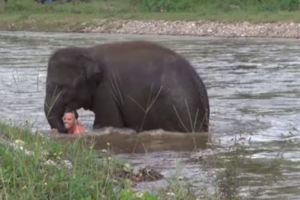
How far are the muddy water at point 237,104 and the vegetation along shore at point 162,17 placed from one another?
432 cm

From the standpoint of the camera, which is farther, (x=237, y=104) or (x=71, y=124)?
(x=237, y=104)

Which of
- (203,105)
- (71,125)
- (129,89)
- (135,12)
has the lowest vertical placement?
(135,12)

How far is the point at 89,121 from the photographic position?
49.4ft

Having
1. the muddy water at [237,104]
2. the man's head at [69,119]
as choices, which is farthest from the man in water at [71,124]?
the muddy water at [237,104]

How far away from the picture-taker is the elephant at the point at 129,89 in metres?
13.3

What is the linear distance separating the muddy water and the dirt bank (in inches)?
120

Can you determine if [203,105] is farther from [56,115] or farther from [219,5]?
[219,5]

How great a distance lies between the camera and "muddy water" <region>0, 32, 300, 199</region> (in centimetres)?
1033

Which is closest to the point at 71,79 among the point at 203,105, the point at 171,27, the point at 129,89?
the point at 129,89

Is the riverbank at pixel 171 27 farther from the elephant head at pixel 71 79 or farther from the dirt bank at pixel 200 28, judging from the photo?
the elephant head at pixel 71 79

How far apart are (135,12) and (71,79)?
32.2 metres

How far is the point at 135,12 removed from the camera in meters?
45.2

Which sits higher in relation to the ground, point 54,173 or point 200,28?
point 54,173

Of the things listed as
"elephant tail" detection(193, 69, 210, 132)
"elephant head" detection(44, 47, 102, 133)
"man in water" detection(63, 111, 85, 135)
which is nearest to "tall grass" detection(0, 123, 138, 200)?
"man in water" detection(63, 111, 85, 135)
